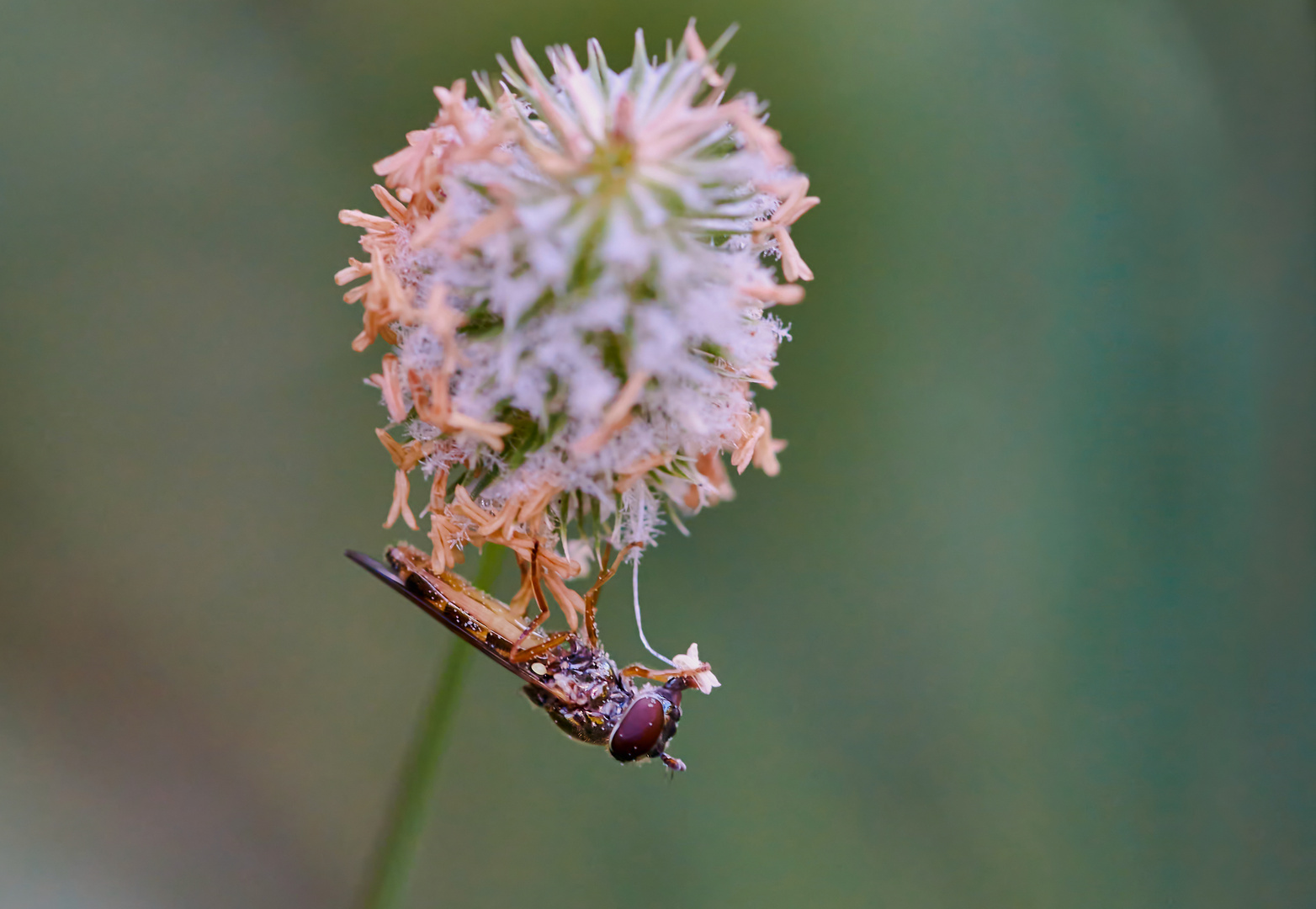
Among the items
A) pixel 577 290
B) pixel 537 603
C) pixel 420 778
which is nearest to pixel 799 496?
pixel 537 603

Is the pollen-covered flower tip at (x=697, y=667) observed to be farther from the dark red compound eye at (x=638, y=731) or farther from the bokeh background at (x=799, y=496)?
the bokeh background at (x=799, y=496)

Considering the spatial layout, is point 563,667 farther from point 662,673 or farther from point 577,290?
point 577,290

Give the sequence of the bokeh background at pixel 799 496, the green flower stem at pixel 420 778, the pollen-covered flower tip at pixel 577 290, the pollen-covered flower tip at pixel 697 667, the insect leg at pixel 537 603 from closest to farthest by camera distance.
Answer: the pollen-covered flower tip at pixel 577 290 → the insect leg at pixel 537 603 → the green flower stem at pixel 420 778 → the pollen-covered flower tip at pixel 697 667 → the bokeh background at pixel 799 496

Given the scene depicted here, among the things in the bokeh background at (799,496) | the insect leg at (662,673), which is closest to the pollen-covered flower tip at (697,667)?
the insect leg at (662,673)

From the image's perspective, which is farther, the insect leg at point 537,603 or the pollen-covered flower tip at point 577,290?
the insect leg at point 537,603

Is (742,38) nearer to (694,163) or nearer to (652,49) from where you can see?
(652,49)

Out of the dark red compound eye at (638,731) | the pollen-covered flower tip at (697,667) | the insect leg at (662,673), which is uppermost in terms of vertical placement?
the pollen-covered flower tip at (697,667)

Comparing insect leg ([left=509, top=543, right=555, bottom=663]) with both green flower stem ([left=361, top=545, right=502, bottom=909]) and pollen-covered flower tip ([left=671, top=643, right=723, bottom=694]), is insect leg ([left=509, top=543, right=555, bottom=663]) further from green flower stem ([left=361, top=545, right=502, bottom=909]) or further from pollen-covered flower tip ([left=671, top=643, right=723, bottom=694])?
pollen-covered flower tip ([left=671, top=643, right=723, bottom=694])

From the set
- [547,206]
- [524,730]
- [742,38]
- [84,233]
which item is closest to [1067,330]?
[742,38]
